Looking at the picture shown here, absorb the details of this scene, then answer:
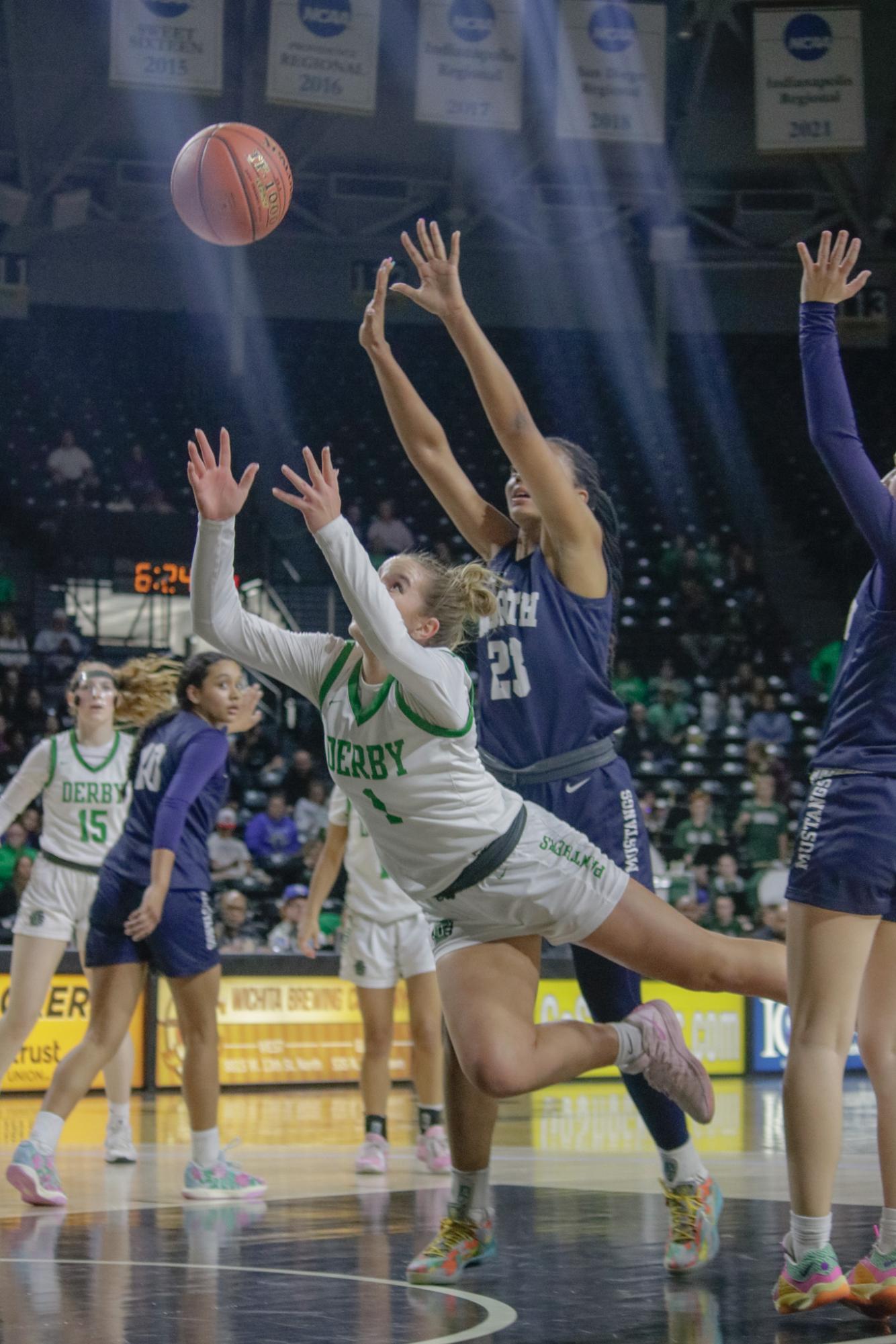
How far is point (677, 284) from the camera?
24234mm

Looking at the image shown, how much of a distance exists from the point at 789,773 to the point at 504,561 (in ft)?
42.8

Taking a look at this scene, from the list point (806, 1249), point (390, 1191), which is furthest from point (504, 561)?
point (390, 1191)

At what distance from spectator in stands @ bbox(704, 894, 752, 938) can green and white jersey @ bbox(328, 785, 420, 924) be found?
5.87 meters

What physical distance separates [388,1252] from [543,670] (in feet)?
6.12

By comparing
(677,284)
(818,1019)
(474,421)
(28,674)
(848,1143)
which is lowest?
(848,1143)

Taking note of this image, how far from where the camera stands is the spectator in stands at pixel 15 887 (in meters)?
12.7

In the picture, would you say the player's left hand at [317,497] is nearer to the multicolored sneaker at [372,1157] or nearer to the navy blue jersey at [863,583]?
the navy blue jersey at [863,583]

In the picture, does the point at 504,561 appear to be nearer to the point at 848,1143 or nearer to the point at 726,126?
the point at 848,1143

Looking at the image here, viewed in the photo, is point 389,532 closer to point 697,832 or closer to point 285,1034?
point 697,832

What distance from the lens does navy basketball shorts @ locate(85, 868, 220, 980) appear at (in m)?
6.20

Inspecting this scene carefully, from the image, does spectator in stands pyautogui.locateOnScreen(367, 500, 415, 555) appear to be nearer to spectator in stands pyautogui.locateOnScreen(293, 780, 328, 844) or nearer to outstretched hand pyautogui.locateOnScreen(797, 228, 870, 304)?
spectator in stands pyautogui.locateOnScreen(293, 780, 328, 844)

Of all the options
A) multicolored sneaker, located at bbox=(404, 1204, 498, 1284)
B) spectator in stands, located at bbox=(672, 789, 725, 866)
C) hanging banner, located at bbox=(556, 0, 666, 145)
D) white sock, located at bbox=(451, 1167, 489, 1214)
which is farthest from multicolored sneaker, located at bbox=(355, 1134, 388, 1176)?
hanging banner, located at bbox=(556, 0, 666, 145)

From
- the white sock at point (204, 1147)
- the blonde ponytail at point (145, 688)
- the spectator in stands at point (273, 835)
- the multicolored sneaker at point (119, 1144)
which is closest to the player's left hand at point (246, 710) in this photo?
the blonde ponytail at point (145, 688)

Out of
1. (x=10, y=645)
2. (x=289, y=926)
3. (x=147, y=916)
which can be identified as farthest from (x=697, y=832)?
(x=147, y=916)
